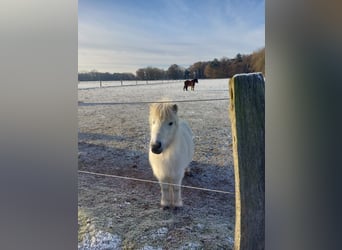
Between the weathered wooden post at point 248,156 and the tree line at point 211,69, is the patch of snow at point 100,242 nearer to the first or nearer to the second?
the weathered wooden post at point 248,156

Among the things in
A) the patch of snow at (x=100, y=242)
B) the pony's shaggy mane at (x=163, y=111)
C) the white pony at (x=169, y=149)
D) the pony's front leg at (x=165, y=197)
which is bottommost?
the patch of snow at (x=100, y=242)

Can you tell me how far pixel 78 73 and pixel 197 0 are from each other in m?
0.68

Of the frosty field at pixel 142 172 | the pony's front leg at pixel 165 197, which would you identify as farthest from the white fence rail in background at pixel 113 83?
the pony's front leg at pixel 165 197

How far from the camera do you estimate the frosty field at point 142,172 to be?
143 cm

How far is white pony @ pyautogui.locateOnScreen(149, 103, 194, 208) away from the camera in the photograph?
4.85 ft

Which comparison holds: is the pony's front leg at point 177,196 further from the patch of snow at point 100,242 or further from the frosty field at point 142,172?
the patch of snow at point 100,242

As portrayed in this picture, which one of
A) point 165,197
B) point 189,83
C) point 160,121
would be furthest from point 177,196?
point 189,83

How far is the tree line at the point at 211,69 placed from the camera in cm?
145

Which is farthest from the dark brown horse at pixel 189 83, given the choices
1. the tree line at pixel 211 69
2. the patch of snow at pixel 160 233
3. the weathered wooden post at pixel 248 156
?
the patch of snow at pixel 160 233

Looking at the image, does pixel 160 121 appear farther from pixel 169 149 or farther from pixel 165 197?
pixel 165 197

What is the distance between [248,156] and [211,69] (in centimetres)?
48

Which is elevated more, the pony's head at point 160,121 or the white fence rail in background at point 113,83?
the white fence rail in background at point 113,83
